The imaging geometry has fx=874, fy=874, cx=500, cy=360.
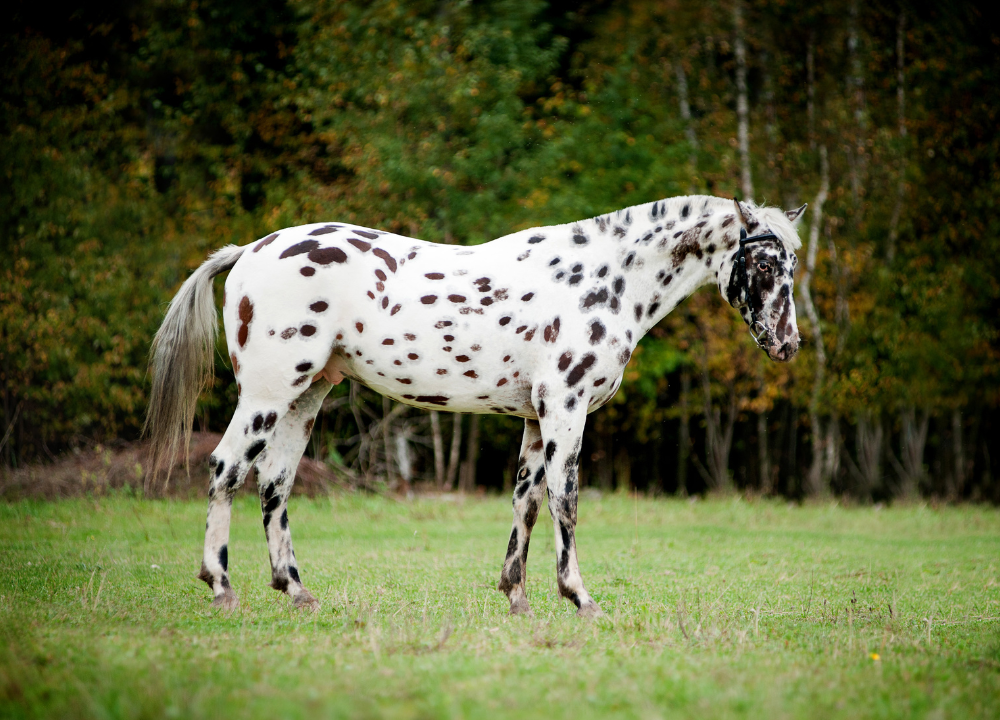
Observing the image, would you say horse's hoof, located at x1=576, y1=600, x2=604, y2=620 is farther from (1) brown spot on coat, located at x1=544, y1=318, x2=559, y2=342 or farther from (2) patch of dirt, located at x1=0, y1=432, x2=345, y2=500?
(2) patch of dirt, located at x1=0, y1=432, x2=345, y2=500

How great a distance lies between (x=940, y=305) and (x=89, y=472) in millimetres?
13036

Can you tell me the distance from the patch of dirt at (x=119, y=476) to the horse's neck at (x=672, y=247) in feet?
22.2

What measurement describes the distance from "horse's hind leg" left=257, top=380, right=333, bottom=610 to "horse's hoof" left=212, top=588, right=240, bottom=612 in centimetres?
31

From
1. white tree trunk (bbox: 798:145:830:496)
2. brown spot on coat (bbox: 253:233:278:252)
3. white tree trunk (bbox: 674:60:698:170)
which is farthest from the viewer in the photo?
white tree trunk (bbox: 674:60:698:170)

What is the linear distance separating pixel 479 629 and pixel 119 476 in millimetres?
8290

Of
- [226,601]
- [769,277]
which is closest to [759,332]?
[769,277]

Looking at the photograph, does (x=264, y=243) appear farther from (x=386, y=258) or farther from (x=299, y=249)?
(x=386, y=258)

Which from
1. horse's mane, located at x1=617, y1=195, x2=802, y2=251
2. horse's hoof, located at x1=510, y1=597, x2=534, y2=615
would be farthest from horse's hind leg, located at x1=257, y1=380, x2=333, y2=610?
horse's mane, located at x1=617, y1=195, x2=802, y2=251

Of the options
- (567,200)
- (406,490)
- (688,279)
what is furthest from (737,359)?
(688,279)

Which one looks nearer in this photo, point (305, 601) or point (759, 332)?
point (305, 601)

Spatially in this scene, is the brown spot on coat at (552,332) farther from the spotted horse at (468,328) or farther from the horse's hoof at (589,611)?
the horse's hoof at (589,611)

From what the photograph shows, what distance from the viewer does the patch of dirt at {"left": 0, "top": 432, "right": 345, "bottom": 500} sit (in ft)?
35.0

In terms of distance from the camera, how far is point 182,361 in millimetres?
5453

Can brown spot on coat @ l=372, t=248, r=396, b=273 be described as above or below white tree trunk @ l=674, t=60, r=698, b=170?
below
